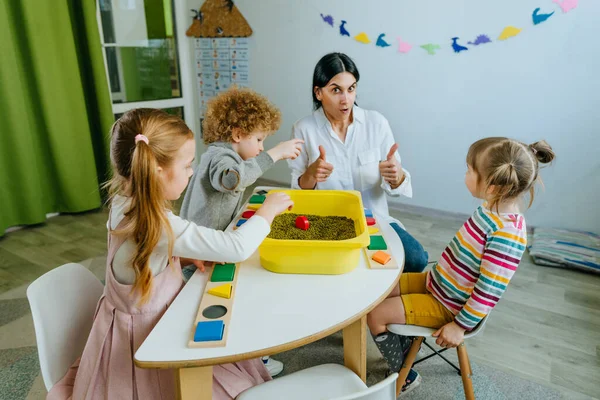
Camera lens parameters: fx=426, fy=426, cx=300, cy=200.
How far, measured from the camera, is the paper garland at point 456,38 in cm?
245

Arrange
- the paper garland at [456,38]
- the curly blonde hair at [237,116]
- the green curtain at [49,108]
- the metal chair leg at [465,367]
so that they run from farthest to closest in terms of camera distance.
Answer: the green curtain at [49,108] → the paper garland at [456,38] → the curly blonde hair at [237,116] → the metal chair leg at [465,367]

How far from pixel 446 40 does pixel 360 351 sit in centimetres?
236

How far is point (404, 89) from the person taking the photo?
9.98 ft

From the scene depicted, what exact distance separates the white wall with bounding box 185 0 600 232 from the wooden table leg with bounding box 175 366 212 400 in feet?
8.31

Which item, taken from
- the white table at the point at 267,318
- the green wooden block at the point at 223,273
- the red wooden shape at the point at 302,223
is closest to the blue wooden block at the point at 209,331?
the white table at the point at 267,318

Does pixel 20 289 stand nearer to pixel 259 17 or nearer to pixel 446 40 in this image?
pixel 259 17

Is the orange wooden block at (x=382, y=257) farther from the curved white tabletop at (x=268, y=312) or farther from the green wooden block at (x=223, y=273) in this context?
the green wooden block at (x=223, y=273)

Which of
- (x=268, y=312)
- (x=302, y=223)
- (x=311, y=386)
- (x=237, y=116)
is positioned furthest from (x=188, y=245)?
(x=237, y=116)

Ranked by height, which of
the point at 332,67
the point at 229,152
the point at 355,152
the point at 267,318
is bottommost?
the point at 267,318

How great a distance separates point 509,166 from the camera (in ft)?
3.80

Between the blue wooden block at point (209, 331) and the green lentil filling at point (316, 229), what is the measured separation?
0.32 meters

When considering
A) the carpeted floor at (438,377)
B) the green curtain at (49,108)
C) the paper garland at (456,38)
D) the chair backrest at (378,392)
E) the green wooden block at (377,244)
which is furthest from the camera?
the green curtain at (49,108)

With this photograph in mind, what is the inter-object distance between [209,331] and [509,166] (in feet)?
2.90

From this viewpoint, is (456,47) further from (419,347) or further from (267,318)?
(267,318)
